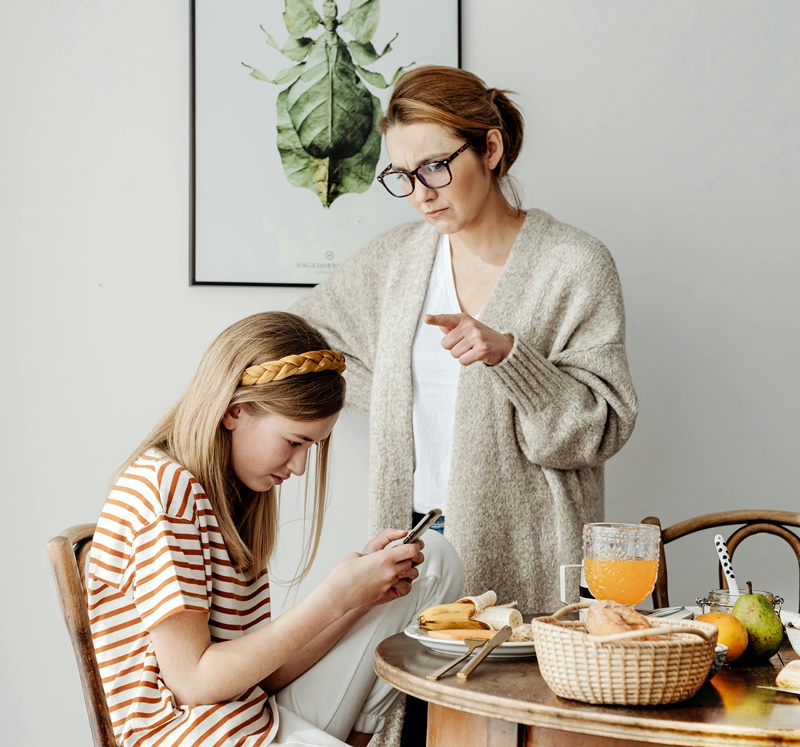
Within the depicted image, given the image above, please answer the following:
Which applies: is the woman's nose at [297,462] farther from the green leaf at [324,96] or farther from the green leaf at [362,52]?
the green leaf at [362,52]

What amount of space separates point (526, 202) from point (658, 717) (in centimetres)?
140

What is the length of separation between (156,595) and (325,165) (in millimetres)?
1155

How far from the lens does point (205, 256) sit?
2.01 meters

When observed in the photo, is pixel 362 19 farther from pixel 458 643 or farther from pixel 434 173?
pixel 458 643

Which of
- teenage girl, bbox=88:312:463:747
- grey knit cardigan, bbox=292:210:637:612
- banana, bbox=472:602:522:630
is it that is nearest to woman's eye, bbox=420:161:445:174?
grey knit cardigan, bbox=292:210:637:612

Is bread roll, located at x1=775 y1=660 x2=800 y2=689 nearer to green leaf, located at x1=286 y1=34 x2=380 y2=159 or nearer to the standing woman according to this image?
the standing woman

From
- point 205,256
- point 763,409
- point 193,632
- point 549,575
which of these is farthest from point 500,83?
point 193,632

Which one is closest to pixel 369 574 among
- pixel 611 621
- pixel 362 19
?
pixel 611 621

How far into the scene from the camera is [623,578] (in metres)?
A: 1.17

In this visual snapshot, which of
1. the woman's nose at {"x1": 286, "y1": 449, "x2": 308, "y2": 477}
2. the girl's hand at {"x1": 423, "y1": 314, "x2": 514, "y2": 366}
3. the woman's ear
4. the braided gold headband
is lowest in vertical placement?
Result: the woman's nose at {"x1": 286, "y1": 449, "x2": 308, "y2": 477}

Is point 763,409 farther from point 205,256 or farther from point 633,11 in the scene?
point 205,256

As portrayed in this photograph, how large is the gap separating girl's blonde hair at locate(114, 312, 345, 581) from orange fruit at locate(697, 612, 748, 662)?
56 centimetres

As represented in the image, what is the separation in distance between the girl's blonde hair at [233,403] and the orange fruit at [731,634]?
56 cm

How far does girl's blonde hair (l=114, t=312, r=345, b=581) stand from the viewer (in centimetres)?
124
